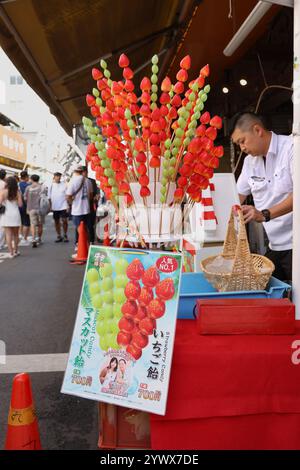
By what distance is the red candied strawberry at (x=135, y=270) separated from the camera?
5.62 feet

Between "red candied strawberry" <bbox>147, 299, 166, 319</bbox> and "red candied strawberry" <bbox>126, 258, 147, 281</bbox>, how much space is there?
12 centimetres

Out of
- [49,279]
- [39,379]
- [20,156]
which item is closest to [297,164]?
[39,379]

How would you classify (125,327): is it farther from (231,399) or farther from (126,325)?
(231,399)

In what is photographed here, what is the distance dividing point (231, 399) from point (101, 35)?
4.97 metres

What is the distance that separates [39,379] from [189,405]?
1.87 meters

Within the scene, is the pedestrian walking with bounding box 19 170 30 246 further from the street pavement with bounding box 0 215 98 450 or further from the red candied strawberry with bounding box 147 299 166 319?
the red candied strawberry with bounding box 147 299 166 319

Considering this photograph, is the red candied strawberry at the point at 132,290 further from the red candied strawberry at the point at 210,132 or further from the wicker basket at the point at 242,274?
the red candied strawberry at the point at 210,132

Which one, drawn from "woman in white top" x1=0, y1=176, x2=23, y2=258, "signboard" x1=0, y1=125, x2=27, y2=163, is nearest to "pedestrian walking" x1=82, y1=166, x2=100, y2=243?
"woman in white top" x1=0, y1=176, x2=23, y2=258

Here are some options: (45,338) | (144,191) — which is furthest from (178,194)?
(45,338)

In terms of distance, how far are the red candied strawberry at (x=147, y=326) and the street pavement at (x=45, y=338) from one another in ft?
3.45

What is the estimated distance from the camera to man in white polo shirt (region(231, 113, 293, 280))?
271cm

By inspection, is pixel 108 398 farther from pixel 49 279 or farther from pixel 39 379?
pixel 49 279

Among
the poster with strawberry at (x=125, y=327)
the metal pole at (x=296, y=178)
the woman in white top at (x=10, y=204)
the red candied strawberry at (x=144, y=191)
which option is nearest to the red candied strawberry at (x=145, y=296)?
the poster with strawberry at (x=125, y=327)
